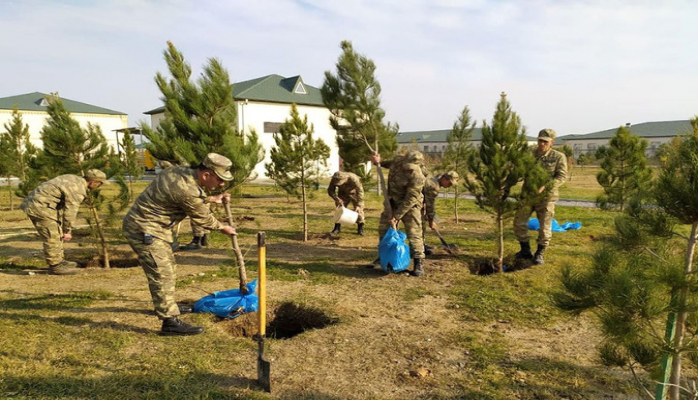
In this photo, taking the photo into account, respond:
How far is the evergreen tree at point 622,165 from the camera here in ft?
33.0

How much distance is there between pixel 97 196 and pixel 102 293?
2225mm

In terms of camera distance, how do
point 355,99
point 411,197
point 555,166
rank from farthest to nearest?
point 355,99
point 555,166
point 411,197

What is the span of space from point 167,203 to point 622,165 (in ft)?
36.0

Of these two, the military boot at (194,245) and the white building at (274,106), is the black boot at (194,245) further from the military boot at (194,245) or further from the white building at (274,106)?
the white building at (274,106)

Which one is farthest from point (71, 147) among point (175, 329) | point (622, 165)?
point (622, 165)

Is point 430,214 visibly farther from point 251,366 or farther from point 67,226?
point 67,226

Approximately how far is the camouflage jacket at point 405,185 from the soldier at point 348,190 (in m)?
2.21

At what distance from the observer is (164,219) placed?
4188 millimetres

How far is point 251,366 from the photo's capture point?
11.5 ft

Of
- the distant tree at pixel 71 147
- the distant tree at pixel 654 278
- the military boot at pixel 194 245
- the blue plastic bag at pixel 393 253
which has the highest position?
the distant tree at pixel 71 147

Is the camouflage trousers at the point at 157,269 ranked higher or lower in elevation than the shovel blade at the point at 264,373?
higher

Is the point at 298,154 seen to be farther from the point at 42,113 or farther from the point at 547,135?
the point at 42,113

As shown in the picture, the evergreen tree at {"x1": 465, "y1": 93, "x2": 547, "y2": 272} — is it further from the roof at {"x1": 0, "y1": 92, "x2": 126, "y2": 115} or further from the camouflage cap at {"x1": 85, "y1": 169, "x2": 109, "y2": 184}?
the roof at {"x1": 0, "y1": 92, "x2": 126, "y2": 115}

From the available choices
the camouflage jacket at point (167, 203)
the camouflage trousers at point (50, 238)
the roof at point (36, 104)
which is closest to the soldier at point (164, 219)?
the camouflage jacket at point (167, 203)
